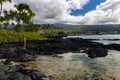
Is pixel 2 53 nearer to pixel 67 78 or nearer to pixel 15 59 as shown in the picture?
pixel 15 59

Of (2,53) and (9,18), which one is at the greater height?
(9,18)

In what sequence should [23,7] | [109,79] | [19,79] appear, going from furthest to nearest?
[23,7]
[109,79]
[19,79]

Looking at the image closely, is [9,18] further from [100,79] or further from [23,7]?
[100,79]

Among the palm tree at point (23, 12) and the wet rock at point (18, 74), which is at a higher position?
the palm tree at point (23, 12)

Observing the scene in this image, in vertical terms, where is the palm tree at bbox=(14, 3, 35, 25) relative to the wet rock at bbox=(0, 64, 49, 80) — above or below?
above

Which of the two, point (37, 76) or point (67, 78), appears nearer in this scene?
point (37, 76)

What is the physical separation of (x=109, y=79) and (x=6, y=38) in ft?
208

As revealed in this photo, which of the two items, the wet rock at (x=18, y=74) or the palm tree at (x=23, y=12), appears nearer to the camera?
the wet rock at (x=18, y=74)

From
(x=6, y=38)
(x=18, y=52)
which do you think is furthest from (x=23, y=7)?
(x=18, y=52)

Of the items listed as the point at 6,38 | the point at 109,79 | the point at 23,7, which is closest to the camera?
the point at 109,79

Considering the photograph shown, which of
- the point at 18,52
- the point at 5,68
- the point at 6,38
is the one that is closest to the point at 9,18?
the point at 6,38

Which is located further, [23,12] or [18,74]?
[23,12]

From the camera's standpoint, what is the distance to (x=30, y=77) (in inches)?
880

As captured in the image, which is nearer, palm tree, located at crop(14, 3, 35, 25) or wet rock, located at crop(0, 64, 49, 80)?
wet rock, located at crop(0, 64, 49, 80)
